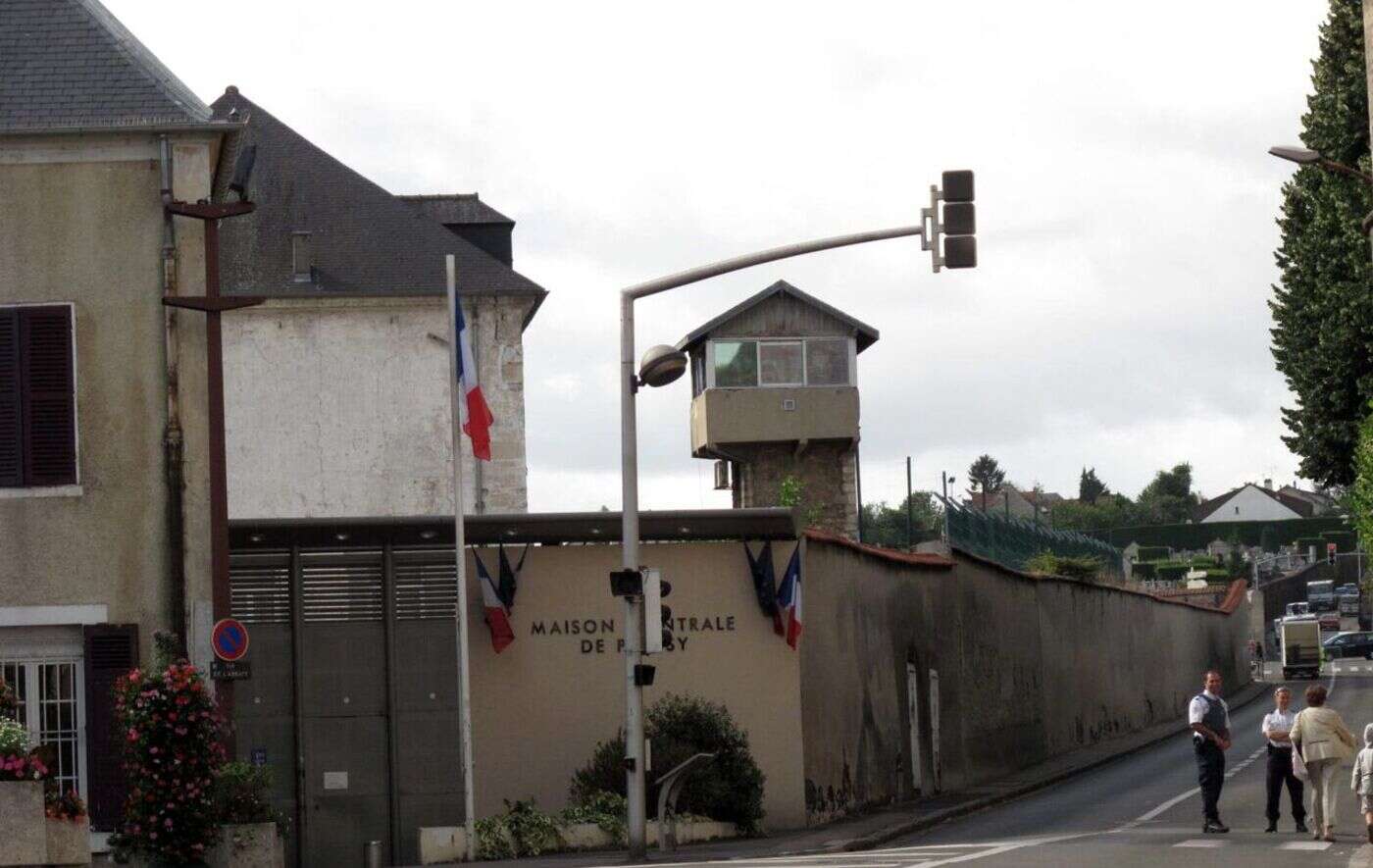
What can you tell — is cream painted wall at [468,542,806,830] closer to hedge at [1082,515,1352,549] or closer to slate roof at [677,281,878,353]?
slate roof at [677,281,878,353]

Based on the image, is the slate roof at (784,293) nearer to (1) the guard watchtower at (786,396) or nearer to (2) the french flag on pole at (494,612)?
(1) the guard watchtower at (786,396)

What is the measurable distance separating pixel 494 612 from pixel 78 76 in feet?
26.1

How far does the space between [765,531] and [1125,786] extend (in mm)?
11430

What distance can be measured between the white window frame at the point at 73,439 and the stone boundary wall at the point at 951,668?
987 cm

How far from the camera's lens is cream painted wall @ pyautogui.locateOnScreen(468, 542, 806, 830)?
27156 mm

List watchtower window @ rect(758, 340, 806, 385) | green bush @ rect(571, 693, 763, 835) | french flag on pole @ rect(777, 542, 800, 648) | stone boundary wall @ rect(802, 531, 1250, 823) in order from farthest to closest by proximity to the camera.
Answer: watchtower window @ rect(758, 340, 806, 385) < stone boundary wall @ rect(802, 531, 1250, 823) < french flag on pole @ rect(777, 542, 800, 648) < green bush @ rect(571, 693, 763, 835)

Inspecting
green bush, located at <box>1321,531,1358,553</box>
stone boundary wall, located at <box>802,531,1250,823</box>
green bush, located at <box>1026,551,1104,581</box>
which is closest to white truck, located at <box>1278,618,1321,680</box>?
stone boundary wall, located at <box>802,531,1250,823</box>

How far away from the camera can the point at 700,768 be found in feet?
85.5

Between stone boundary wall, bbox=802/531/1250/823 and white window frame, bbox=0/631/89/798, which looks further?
stone boundary wall, bbox=802/531/1250/823

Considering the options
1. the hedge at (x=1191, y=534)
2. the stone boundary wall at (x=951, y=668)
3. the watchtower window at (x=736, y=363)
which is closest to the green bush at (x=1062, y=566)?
the stone boundary wall at (x=951, y=668)

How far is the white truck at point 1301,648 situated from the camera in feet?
292

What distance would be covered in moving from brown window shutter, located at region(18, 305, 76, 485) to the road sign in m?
2.49

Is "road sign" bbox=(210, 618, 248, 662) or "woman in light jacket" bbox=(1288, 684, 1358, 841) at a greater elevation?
"road sign" bbox=(210, 618, 248, 662)

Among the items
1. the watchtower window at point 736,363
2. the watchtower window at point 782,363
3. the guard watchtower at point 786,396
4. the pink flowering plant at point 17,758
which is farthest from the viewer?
the watchtower window at point 736,363
